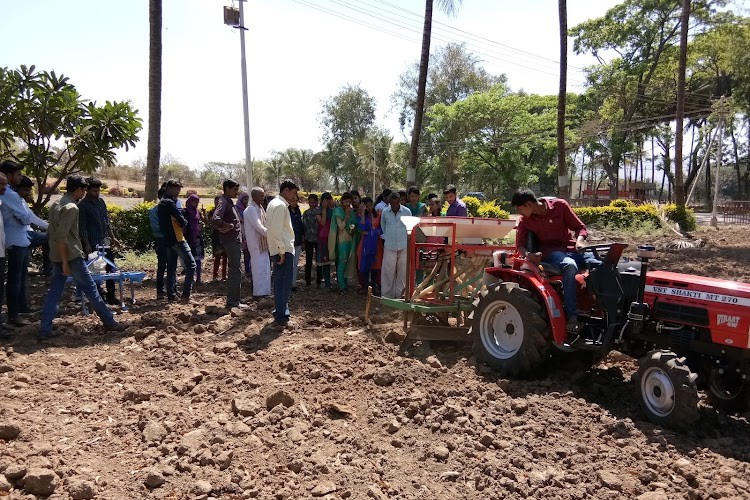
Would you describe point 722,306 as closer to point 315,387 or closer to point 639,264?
point 639,264

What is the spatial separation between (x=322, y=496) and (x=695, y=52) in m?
36.7

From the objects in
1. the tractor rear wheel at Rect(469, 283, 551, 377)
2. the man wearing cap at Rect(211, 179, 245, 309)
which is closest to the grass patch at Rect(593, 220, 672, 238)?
the man wearing cap at Rect(211, 179, 245, 309)

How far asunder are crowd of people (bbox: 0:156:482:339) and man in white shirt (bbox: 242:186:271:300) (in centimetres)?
1

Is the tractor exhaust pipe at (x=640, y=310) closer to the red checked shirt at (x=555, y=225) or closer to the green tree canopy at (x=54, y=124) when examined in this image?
the red checked shirt at (x=555, y=225)

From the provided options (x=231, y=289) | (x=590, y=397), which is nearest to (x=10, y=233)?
(x=231, y=289)

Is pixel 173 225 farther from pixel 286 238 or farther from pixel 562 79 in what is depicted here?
pixel 562 79

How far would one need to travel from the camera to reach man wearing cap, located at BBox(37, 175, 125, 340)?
19.1 feet

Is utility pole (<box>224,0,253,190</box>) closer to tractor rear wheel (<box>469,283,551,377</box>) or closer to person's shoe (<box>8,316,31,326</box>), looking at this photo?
person's shoe (<box>8,316,31,326</box>)

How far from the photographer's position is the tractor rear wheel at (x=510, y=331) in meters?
4.70

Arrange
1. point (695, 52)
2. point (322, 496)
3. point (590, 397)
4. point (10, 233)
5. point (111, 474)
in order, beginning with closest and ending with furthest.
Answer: point (322, 496) → point (111, 474) → point (590, 397) → point (10, 233) → point (695, 52)

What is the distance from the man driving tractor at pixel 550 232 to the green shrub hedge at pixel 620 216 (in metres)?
17.0

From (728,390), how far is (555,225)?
180cm

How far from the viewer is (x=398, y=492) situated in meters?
3.22

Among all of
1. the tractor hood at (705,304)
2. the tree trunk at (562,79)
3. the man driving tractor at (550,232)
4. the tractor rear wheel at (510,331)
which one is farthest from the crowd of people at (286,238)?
the tree trunk at (562,79)
